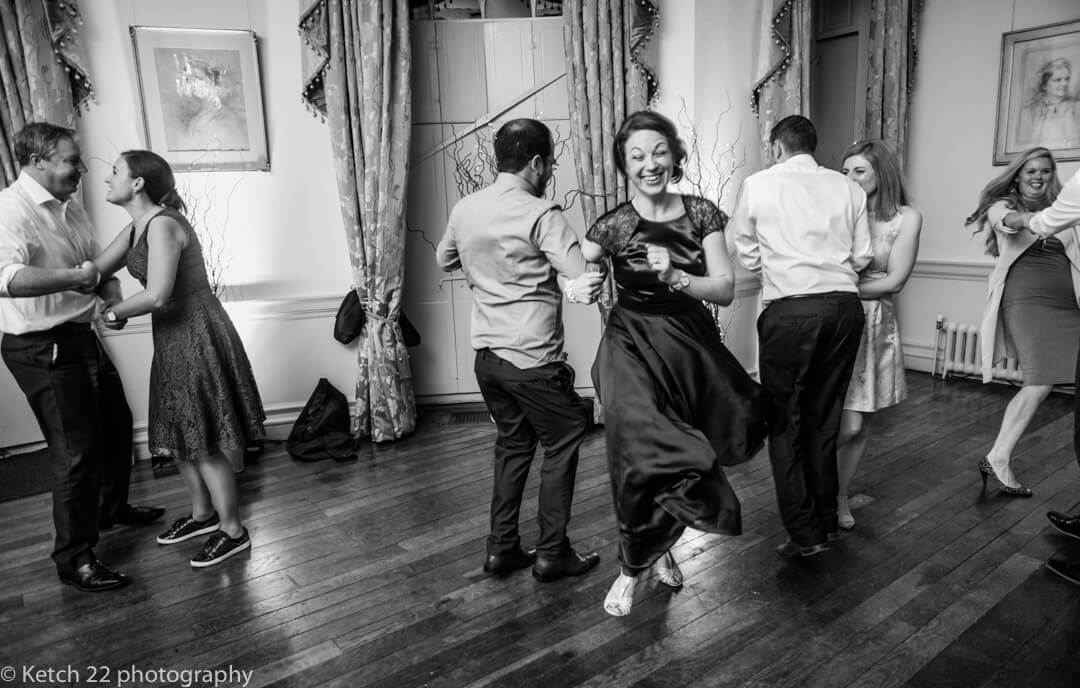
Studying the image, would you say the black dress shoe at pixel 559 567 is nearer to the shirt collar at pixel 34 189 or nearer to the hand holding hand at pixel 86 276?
the hand holding hand at pixel 86 276

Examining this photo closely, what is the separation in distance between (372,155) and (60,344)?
81.5 inches

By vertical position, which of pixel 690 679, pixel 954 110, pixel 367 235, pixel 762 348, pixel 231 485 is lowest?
pixel 690 679

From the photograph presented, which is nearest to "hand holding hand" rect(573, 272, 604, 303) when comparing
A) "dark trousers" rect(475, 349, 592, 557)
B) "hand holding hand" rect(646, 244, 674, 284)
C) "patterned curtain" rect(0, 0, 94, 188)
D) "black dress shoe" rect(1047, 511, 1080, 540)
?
"hand holding hand" rect(646, 244, 674, 284)

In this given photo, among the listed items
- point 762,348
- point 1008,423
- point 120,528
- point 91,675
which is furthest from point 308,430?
point 1008,423

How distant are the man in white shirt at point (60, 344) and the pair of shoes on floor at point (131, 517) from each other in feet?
1.62

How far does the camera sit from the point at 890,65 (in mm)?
5367

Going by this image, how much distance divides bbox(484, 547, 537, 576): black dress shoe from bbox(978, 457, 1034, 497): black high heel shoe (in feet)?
7.33

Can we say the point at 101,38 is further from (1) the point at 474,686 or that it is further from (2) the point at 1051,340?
(2) the point at 1051,340

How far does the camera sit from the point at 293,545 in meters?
3.06

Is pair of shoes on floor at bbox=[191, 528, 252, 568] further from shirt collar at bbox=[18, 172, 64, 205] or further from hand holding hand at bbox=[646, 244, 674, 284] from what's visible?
hand holding hand at bbox=[646, 244, 674, 284]

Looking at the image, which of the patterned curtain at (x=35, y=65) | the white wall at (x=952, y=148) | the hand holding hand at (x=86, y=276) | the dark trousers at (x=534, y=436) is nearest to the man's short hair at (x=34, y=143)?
the hand holding hand at (x=86, y=276)

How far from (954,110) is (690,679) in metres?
4.99

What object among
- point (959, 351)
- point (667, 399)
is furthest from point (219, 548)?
point (959, 351)

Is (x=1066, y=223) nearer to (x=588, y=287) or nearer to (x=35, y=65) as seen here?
(x=588, y=287)
